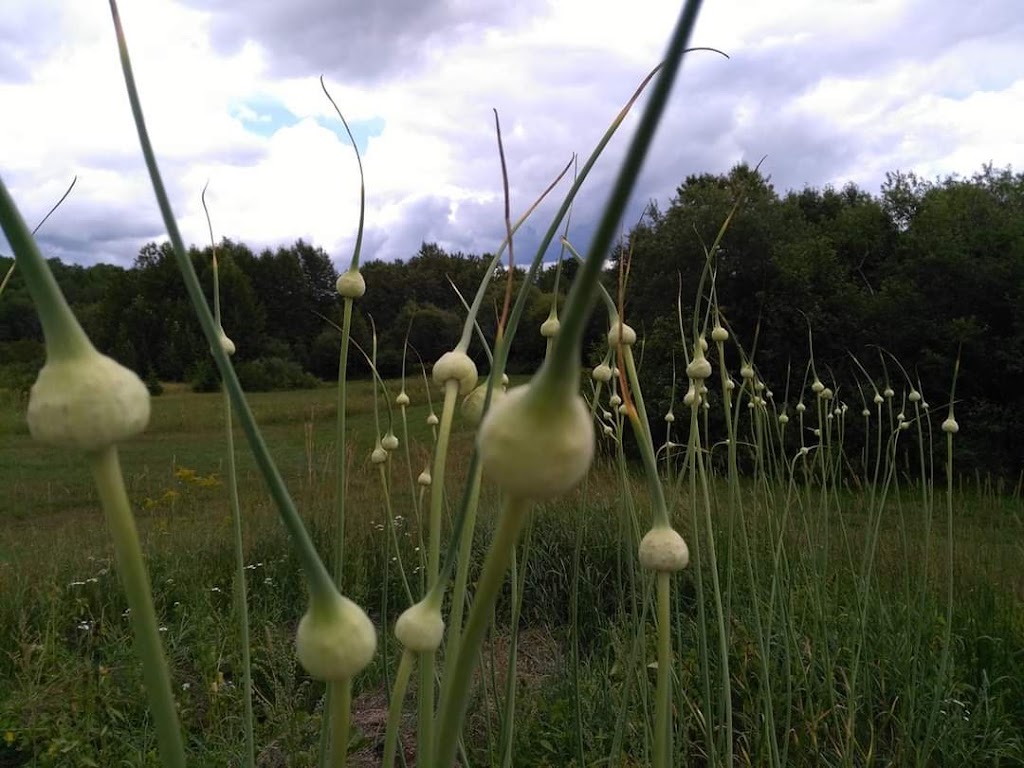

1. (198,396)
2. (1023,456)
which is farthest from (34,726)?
(198,396)

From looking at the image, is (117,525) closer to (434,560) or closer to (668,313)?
(434,560)

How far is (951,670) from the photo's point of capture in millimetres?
1559

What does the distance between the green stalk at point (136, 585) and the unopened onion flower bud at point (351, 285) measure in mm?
352

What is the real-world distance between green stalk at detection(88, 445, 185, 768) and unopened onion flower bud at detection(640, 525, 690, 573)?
0.28 metres

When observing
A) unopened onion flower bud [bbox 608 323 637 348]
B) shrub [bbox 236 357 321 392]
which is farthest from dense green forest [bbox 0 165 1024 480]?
unopened onion flower bud [bbox 608 323 637 348]

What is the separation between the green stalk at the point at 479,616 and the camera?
0.61 feet

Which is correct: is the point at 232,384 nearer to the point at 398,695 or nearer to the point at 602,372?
the point at 398,695

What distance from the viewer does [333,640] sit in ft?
0.72

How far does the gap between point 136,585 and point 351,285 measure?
0.38 metres

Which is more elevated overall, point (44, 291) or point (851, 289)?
point (851, 289)

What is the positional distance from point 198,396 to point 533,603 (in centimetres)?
781

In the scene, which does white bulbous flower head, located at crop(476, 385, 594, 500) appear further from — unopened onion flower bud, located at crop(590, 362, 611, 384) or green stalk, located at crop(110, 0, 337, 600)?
unopened onion flower bud, located at crop(590, 362, 611, 384)

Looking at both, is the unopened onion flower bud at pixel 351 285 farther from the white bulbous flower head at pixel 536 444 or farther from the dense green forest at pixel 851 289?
the dense green forest at pixel 851 289

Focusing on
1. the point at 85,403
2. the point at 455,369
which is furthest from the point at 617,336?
the point at 85,403
